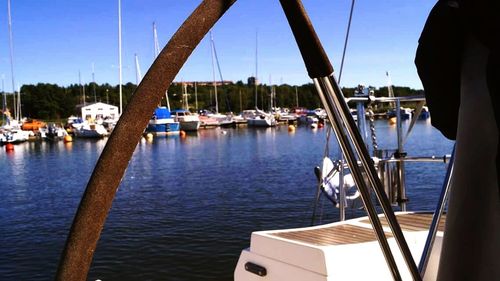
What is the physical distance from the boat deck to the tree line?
102904 mm

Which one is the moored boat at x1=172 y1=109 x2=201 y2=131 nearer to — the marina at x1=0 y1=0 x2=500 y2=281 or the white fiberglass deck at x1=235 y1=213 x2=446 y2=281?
the marina at x1=0 y1=0 x2=500 y2=281

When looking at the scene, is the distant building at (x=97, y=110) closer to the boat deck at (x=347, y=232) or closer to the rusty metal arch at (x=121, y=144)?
the boat deck at (x=347, y=232)

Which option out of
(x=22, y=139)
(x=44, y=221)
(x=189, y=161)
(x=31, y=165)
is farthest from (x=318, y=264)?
(x=22, y=139)

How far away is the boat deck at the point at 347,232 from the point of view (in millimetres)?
4688

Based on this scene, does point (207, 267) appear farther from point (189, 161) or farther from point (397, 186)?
point (189, 161)

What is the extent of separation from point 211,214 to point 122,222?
3144 mm

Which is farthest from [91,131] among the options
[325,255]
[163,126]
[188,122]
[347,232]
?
[325,255]

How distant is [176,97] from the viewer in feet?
391

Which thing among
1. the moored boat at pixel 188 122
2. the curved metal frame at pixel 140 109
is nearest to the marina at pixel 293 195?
the curved metal frame at pixel 140 109

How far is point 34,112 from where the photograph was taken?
395 feet

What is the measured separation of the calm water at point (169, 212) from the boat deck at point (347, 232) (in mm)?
7396

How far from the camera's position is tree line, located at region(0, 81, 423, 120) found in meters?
119

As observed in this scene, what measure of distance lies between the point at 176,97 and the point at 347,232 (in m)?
116

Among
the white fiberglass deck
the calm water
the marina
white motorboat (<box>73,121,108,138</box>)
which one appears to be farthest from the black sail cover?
white motorboat (<box>73,121,108,138</box>)
